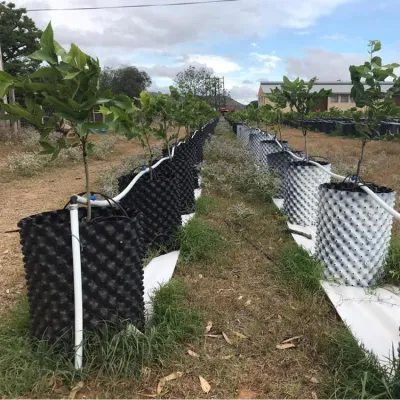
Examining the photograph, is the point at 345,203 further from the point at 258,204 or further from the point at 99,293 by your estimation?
the point at 258,204

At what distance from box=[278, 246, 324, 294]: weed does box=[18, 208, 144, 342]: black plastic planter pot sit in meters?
1.39

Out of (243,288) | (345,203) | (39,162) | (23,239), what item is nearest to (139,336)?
(23,239)

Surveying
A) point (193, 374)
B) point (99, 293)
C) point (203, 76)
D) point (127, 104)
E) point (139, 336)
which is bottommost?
point (193, 374)

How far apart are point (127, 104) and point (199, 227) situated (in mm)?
2100

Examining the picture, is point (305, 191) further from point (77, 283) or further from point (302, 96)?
point (77, 283)

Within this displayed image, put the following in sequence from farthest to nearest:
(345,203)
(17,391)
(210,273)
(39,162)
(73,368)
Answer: (39,162)
(210,273)
(345,203)
(73,368)
(17,391)

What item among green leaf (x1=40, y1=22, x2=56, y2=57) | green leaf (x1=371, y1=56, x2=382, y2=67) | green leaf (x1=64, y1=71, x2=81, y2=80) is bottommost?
green leaf (x1=64, y1=71, x2=81, y2=80)

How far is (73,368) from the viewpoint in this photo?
2.00m

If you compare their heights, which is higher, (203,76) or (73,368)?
(203,76)

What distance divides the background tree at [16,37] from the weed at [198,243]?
1719 cm

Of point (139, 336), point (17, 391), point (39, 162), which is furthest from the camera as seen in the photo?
point (39, 162)

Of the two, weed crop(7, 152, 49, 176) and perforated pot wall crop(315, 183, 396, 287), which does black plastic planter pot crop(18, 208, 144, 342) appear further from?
weed crop(7, 152, 49, 176)

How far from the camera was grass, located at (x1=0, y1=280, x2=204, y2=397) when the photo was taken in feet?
6.35

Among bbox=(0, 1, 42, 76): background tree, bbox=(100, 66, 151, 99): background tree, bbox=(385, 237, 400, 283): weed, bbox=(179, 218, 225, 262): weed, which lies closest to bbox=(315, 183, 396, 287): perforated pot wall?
bbox=(385, 237, 400, 283): weed
